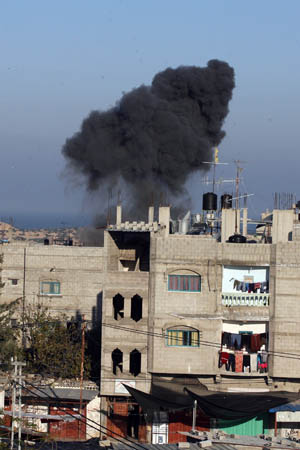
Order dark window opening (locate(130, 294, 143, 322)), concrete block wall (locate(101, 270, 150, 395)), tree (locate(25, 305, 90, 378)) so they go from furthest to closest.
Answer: tree (locate(25, 305, 90, 378)) → dark window opening (locate(130, 294, 143, 322)) → concrete block wall (locate(101, 270, 150, 395))

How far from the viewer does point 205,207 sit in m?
40.8

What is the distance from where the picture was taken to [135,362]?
3300 centimetres

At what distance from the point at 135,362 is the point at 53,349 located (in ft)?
15.4

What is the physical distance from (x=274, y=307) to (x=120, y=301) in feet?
21.0

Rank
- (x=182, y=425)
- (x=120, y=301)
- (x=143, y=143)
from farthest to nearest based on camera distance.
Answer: (x=143, y=143), (x=120, y=301), (x=182, y=425)

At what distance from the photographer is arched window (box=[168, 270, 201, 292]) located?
32250mm

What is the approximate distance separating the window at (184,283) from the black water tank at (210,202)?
9.06m

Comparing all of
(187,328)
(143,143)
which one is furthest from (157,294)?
(143,143)

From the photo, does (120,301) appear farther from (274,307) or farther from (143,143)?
(143,143)

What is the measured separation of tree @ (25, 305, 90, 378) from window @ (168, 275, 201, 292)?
19.5 feet

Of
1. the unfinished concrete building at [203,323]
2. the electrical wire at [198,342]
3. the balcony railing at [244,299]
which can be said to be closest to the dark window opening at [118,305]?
the unfinished concrete building at [203,323]

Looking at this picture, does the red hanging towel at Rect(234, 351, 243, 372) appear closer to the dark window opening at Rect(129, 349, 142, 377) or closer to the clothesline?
the clothesline

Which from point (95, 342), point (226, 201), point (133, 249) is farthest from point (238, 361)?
point (226, 201)

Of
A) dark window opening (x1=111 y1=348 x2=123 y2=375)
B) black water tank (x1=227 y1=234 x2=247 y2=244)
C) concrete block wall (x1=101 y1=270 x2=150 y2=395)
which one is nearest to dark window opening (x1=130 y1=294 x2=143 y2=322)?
concrete block wall (x1=101 y1=270 x2=150 y2=395)
